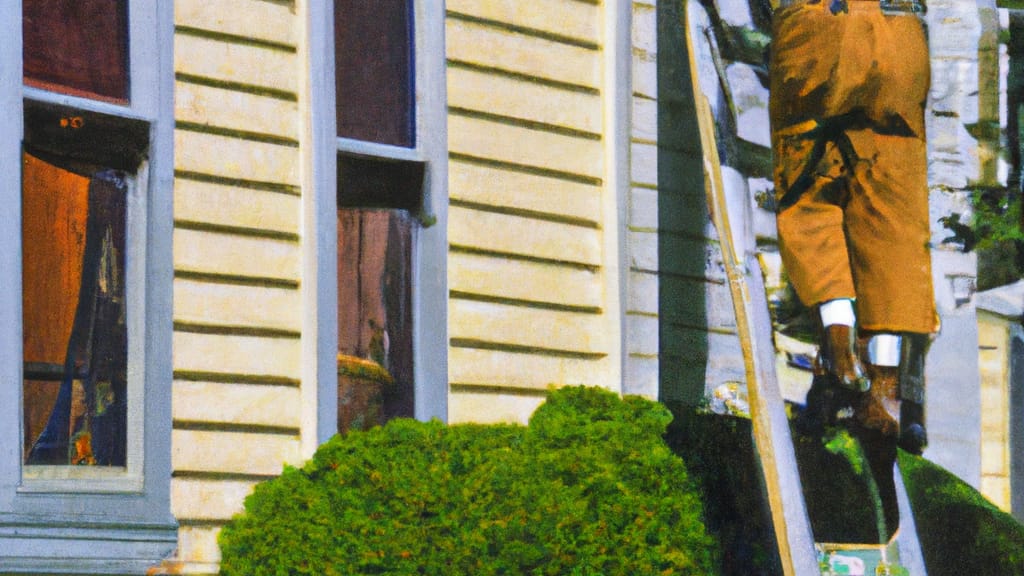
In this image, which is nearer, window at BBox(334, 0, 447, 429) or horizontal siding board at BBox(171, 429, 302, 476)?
horizontal siding board at BBox(171, 429, 302, 476)

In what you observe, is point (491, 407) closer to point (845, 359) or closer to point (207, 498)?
point (207, 498)

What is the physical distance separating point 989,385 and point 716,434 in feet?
3.95

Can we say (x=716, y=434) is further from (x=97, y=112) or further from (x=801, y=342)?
(x=97, y=112)

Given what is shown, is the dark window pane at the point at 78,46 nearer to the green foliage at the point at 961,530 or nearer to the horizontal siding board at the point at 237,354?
the horizontal siding board at the point at 237,354

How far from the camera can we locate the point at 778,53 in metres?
6.53

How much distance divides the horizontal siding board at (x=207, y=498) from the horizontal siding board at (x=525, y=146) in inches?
68.0

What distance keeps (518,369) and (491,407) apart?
0.23 meters

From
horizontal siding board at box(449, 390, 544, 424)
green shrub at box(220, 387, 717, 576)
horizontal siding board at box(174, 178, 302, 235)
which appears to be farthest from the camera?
horizontal siding board at box(449, 390, 544, 424)

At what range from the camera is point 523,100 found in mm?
6504

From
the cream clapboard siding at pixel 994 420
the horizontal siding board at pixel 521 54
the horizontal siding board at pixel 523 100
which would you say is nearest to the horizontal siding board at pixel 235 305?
the horizontal siding board at pixel 523 100

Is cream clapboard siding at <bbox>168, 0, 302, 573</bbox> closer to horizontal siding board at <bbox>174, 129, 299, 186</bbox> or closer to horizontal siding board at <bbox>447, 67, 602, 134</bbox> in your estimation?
horizontal siding board at <bbox>174, 129, 299, 186</bbox>

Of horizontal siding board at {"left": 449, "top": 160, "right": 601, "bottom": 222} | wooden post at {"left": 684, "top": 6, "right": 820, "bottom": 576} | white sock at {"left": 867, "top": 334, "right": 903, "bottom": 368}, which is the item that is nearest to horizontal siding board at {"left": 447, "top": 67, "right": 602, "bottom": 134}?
horizontal siding board at {"left": 449, "top": 160, "right": 601, "bottom": 222}

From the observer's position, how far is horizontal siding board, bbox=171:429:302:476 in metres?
5.35

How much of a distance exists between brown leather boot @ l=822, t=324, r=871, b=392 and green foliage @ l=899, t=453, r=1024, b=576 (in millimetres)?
443
